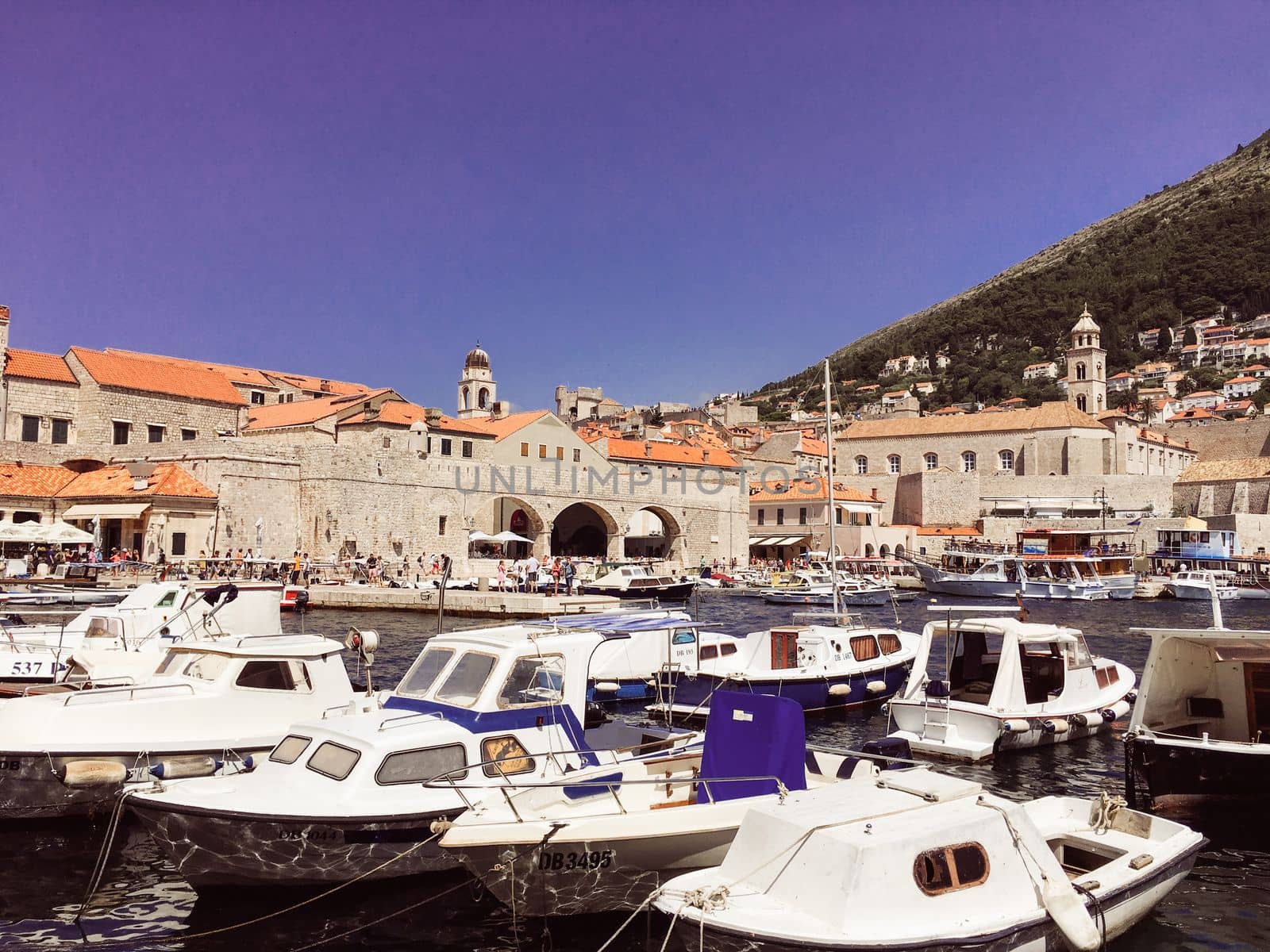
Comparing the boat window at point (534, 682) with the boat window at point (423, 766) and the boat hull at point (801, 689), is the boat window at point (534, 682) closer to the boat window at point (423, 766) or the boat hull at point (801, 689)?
the boat window at point (423, 766)

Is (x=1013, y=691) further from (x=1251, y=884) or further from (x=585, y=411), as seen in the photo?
(x=585, y=411)

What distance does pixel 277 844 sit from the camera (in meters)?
6.80

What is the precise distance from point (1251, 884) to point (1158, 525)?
52797mm

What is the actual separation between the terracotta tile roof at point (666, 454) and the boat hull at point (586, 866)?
144 ft

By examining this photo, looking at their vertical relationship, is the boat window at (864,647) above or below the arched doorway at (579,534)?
below

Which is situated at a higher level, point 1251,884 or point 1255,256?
point 1255,256

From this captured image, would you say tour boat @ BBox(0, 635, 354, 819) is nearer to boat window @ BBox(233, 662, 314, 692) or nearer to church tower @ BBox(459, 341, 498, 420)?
boat window @ BBox(233, 662, 314, 692)

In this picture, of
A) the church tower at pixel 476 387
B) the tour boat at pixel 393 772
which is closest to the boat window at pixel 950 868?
the tour boat at pixel 393 772

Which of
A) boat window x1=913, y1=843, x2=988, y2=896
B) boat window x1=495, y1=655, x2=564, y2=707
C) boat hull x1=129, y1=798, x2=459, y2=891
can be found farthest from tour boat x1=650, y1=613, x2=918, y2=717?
boat window x1=913, y1=843, x2=988, y2=896

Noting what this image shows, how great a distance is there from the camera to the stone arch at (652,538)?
51.1 m

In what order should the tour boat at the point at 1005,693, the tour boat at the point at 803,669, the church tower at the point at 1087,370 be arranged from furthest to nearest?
the church tower at the point at 1087,370
the tour boat at the point at 803,669
the tour boat at the point at 1005,693

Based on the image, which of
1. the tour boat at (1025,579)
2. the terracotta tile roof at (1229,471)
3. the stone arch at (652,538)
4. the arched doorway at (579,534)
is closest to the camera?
the tour boat at (1025,579)

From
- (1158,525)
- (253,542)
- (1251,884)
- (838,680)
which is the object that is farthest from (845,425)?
(1251,884)

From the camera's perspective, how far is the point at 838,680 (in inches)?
587
